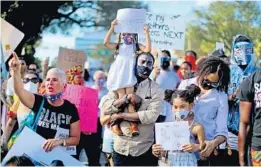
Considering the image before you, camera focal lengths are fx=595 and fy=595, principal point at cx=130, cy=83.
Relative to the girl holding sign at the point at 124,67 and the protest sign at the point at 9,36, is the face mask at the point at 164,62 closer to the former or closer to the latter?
the protest sign at the point at 9,36

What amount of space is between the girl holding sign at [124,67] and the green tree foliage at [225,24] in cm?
163

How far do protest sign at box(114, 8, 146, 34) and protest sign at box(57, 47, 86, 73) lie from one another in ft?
7.49

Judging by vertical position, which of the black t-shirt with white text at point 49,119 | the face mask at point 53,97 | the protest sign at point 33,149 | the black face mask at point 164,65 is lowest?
the protest sign at point 33,149

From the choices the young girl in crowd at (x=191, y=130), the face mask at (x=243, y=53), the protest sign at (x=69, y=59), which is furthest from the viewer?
the protest sign at (x=69, y=59)

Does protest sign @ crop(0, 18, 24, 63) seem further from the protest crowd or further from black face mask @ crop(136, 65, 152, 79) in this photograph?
black face mask @ crop(136, 65, 152, 79)

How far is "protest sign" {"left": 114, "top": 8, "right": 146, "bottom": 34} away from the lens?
19.2ft

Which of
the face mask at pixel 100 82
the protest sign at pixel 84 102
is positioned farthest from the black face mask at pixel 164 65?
the protest sign at pixel 84 102

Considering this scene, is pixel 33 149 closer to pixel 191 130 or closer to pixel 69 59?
pixel 191 130

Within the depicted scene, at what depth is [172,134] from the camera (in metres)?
5.07

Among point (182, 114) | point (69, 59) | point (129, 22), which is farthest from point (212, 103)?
point (69, 59)

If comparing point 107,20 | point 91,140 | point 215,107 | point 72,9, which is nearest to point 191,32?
point 107,20

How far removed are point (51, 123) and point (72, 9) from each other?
17.7 meters

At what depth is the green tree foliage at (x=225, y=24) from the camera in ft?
24.2

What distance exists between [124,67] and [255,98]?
148 cm
